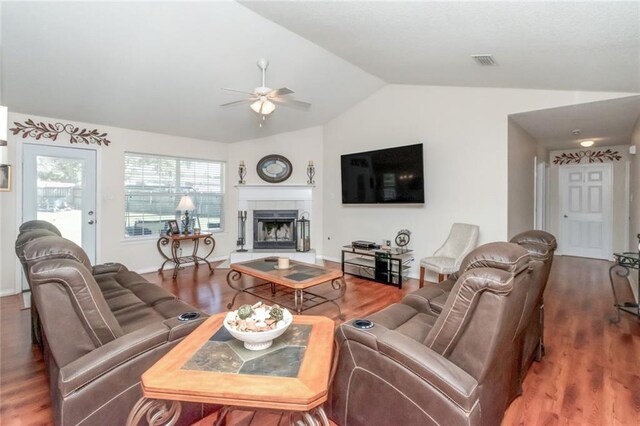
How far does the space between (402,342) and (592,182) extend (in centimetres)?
725

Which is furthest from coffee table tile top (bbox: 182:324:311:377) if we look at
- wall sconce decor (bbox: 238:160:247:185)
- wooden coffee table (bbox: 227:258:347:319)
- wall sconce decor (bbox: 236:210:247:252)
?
wall sconce decor (bbox: 238:160:247:185)

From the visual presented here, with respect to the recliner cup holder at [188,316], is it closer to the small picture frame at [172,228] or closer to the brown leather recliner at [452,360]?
the brown leather recliner at [452,360]

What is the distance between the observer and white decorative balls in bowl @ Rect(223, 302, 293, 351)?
1310 mm

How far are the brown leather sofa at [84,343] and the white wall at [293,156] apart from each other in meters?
4.67

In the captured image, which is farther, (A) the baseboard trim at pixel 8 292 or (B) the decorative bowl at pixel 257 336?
(A) the baseboard trim at pixel 8 292

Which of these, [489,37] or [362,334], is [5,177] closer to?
[362,334]

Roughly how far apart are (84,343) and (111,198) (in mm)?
4101

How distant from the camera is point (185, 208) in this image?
5121mm

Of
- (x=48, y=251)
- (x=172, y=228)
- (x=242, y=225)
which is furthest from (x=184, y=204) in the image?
(x=48, y=251)

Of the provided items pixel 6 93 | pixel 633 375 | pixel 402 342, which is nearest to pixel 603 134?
pixel 633 375

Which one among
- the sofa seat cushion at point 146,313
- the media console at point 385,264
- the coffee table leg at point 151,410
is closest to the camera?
the coffee table leg at point 151,410

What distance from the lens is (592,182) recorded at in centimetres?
626

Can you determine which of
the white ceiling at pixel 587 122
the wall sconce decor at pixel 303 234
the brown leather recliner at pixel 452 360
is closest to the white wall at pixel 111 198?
the wall sconce decor at pixel 303 234

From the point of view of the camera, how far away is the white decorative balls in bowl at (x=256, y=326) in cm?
131
